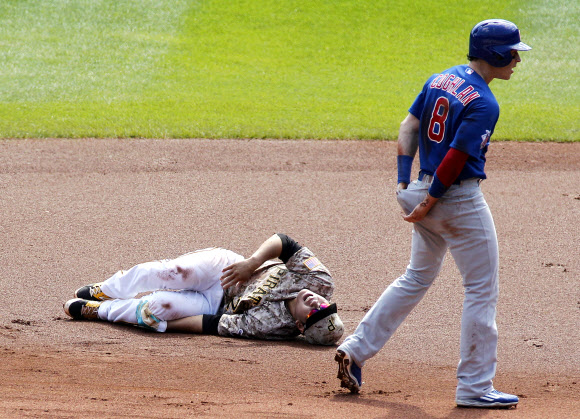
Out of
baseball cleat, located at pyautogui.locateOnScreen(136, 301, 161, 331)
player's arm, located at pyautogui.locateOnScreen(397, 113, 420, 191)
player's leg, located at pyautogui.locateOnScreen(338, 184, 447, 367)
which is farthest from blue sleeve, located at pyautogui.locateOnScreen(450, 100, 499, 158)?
baseball cleat, located at pyautogui.locateOnScreen(136, 301, 161, 331)

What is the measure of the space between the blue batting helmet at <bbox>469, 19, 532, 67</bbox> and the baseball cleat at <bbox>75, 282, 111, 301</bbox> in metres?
3.46

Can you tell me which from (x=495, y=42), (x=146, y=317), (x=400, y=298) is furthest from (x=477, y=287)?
(x=146, y=317)

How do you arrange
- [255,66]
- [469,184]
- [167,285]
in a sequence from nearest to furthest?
[469,184] → [167,285] → [255,66]

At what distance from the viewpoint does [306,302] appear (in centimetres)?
537

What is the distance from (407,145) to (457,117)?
449 millimetres

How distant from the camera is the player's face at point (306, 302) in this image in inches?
210

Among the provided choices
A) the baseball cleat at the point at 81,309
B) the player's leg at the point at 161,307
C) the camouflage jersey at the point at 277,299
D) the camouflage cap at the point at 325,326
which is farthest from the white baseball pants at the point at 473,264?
the baseball cleat at the point at 81,309

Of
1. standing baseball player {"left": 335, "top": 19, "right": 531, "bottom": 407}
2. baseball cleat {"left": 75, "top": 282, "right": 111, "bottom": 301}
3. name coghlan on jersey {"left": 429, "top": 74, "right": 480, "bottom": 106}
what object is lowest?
baseball cleat {"left": 75, "top": 282, "right": 111, "bottom": 301}

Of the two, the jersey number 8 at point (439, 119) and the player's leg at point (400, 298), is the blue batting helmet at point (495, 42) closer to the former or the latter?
the jersey number 8 at point (439, 119)

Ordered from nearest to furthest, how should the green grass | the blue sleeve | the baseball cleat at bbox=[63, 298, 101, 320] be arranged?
the blue sleeve
the baseball cleat at bbox=[63, 298, 101, 320]
the green grass

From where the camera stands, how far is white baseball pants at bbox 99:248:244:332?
18.6 feet

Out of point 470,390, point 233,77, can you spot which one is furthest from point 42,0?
point 470,390

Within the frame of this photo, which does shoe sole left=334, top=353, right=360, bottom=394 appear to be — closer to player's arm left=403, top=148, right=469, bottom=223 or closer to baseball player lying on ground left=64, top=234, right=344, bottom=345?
baseball player lying on ground left=64, top=234, right=344, bottom=345

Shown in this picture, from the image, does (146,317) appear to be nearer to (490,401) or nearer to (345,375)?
(345,375)
